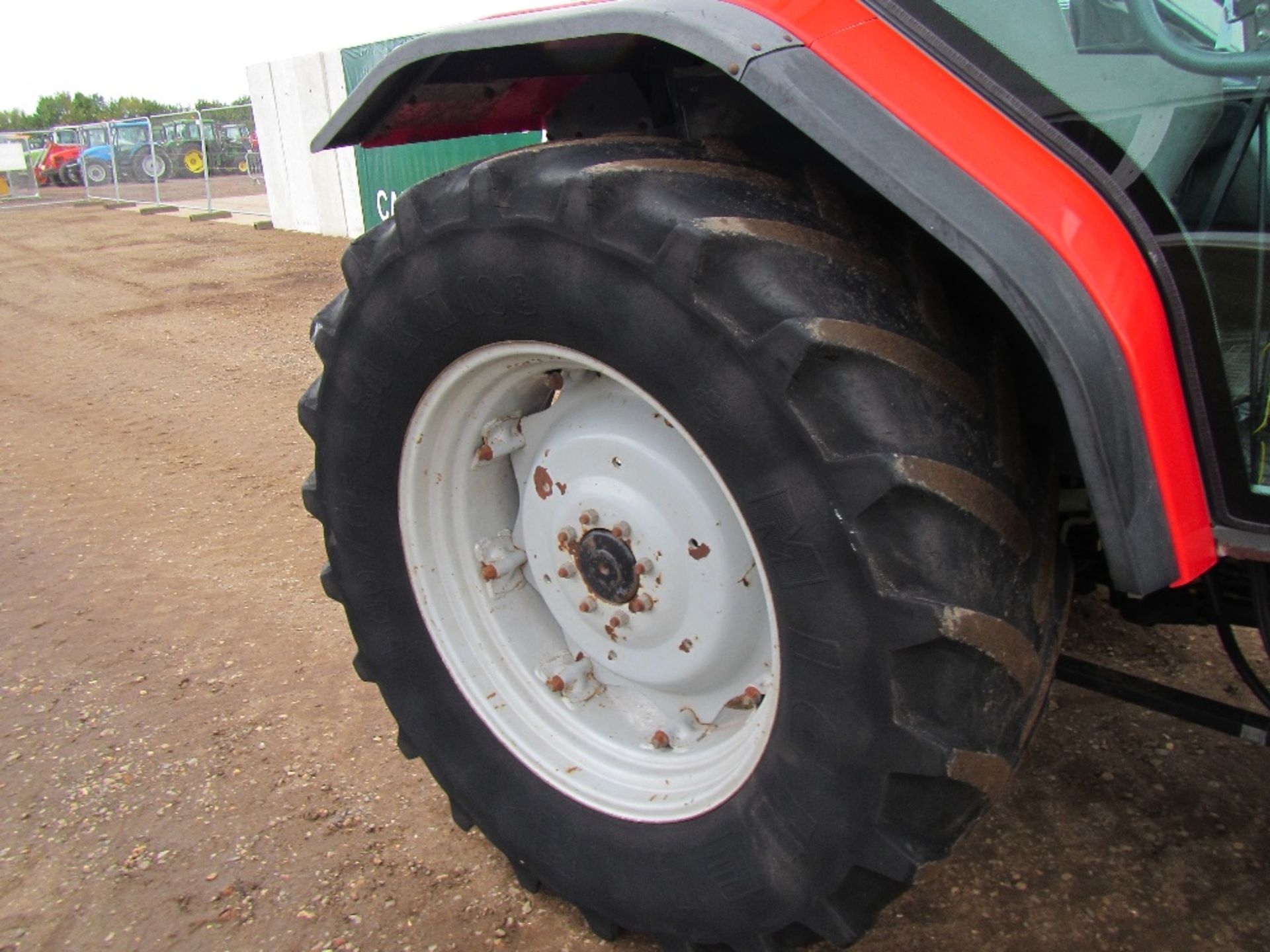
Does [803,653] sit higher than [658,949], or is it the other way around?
[803,653]

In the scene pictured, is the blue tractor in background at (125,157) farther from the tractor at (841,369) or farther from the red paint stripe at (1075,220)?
the red paint stripe at (1075,220)

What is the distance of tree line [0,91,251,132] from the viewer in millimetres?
45375

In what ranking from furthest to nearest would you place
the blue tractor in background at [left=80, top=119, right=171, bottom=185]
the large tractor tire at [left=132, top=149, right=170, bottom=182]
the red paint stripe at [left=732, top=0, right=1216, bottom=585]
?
the large tractor tire at [left=132, top=149, right=170, bottom=182]
the blue tractor in background at [left=80, top=119, right=171, bottom=185]
the red paint stripe at [left=732, top=0, right=1216, bottom=585]

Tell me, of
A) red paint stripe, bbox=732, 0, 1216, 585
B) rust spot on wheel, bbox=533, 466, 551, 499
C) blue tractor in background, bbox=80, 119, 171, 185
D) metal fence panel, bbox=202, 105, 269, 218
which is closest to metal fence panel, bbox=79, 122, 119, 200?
blue tractor in background, bbox=80, 119, 171, 185

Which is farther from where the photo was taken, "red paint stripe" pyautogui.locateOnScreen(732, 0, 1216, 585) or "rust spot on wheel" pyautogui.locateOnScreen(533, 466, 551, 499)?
"rust spot on wheel" pyautogui.locateOnScreen(533, 466, 551, 499)

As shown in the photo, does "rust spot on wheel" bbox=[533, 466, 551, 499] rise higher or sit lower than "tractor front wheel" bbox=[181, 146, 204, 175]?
higher

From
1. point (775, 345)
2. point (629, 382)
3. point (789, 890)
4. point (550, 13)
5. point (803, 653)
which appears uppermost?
point (550, 13)

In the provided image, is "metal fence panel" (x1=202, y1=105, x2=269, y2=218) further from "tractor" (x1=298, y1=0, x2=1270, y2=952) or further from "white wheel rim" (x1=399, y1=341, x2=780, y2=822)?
"tractor" (x1=298, y1=0, x2=1270, y2=952)

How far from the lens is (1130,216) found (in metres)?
1.24

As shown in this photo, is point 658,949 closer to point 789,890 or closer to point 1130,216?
point 789,890

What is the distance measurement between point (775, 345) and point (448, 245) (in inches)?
23.4

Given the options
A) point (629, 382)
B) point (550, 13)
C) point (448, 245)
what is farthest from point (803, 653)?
point (550, 13)

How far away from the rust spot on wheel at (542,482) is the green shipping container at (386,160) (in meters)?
7.71

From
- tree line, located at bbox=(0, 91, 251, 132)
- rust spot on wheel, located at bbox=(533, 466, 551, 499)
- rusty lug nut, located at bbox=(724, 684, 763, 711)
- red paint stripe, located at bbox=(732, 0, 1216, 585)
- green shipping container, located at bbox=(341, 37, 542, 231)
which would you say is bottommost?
tree line, located at bbox=(0, 91, 251, 132)
